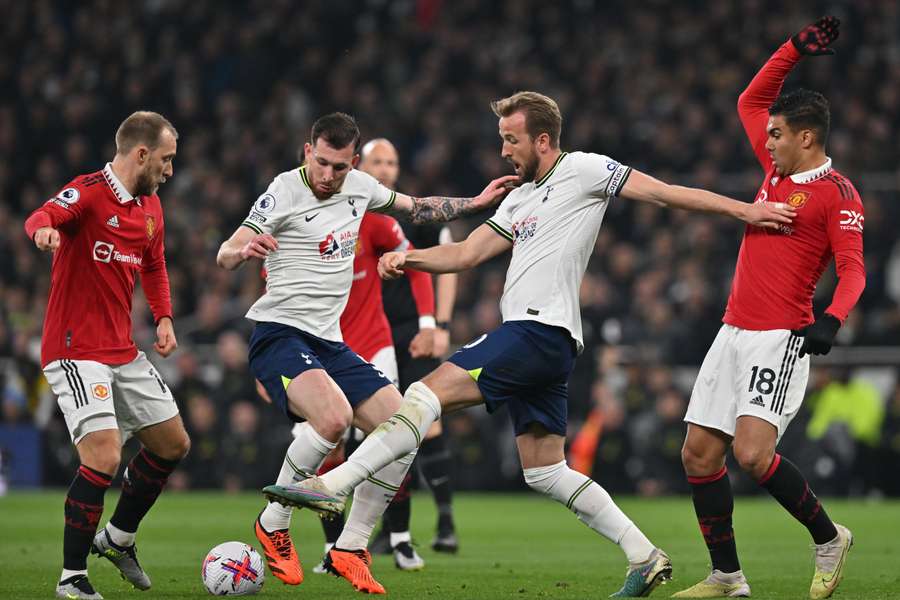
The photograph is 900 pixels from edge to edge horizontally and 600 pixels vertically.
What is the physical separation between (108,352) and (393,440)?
5.36ft

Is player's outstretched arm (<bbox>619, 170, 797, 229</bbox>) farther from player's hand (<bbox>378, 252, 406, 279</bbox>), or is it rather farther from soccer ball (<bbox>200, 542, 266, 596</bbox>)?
soccer ball (<bbox>200, 542, 266, 596</bbox>)

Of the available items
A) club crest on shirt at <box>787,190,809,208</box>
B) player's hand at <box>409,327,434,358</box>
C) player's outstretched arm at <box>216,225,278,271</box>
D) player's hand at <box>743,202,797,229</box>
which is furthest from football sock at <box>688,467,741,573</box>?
player's hand at <box>409,327,434,358</box>

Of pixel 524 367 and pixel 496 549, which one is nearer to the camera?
pixel 524 367

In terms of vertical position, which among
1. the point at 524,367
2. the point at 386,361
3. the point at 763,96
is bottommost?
the point at 386,361

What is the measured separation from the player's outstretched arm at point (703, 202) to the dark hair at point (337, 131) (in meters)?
1.48

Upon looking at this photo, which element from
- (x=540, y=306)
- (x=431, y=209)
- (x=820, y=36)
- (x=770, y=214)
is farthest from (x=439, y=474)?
(x=820, y=36)

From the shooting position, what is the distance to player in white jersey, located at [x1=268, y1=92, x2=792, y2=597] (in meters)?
6.79

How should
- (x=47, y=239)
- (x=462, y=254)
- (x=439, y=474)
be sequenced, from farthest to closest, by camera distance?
(x=439, y=474) → (x=462, y=254) → (x=47, y=239)

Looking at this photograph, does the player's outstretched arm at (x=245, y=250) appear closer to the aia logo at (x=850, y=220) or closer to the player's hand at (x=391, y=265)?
the player's hand at (x=391, y=265)

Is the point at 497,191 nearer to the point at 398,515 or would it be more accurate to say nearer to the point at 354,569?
the point at 354,569

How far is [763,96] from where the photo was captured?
25.2 feet

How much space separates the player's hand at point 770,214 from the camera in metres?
7.03

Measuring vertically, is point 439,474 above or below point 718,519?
below

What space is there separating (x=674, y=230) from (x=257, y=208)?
39.9 feet
